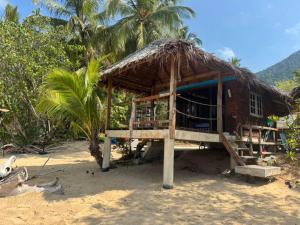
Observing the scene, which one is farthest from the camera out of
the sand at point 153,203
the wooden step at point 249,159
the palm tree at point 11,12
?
the palm tree at point 11,12

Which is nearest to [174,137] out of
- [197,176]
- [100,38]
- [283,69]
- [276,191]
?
[197,176]

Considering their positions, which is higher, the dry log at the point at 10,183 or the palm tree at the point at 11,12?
the palm tree at the point at 11,12

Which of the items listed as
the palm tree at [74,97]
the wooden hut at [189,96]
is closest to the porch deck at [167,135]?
the wooden hut at [189,96]

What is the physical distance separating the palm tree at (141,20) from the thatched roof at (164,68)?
29.2ft

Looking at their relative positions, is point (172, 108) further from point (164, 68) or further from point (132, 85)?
point (132, 85)

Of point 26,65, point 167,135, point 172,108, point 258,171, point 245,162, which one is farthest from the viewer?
point 26,65

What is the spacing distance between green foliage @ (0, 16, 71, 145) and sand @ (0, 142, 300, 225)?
28.2 feet

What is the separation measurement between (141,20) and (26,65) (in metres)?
9.05

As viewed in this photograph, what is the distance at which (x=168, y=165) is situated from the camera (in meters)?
7.56

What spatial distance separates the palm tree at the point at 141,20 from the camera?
2033 cm

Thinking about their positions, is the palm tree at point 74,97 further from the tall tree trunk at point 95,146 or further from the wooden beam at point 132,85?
the wooden beam at point 132,85

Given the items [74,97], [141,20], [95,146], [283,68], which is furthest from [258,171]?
[283,68]

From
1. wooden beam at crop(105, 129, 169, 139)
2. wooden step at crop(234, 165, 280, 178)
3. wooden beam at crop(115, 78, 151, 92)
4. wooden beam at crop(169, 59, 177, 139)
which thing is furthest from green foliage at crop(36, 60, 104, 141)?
wooden step at crop(234, 165, 280, 178)

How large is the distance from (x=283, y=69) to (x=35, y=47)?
73719 mm
